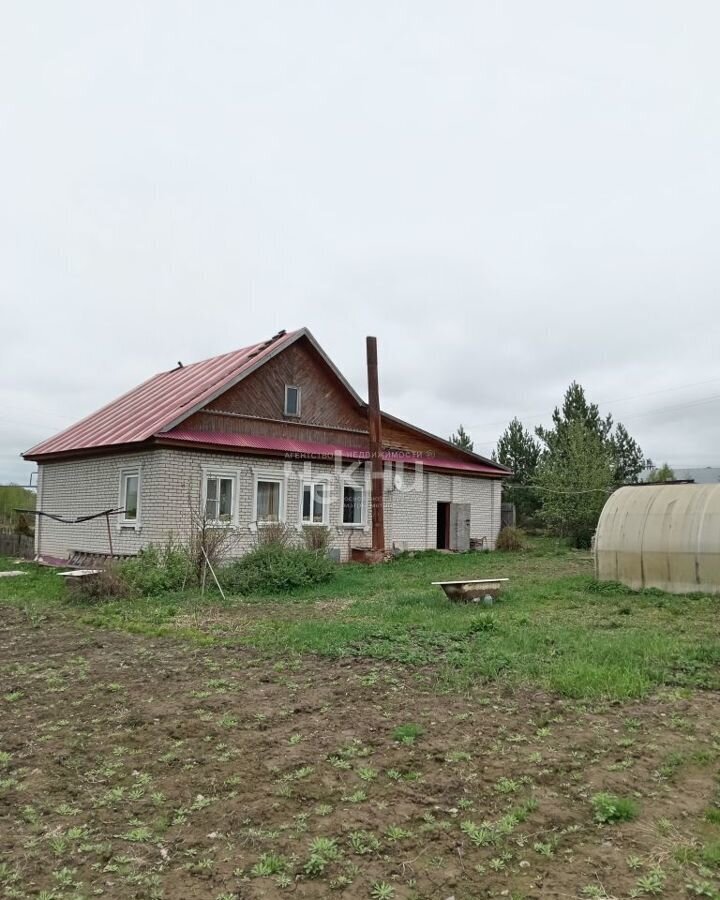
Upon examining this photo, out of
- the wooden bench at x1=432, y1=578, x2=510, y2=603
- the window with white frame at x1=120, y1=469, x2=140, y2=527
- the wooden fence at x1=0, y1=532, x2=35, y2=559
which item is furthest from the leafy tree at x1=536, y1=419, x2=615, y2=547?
the wooden fence at x1=0, y1=532, x2=35, y2=559

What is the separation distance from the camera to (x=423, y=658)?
745 cm

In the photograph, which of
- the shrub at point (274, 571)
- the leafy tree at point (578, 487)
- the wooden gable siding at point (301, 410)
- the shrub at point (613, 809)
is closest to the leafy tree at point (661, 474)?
the leafy tree at point (578, 487)

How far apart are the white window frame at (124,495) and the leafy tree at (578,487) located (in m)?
16.3

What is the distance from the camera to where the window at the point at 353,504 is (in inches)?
848

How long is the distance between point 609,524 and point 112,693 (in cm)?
1015

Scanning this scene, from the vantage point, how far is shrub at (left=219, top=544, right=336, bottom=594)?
13734 mm

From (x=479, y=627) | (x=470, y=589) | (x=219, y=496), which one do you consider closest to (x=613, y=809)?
(x=479, y=627)

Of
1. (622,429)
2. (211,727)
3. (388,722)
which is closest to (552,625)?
(388,722)

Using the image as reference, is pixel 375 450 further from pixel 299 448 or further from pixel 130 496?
pixel 130 496

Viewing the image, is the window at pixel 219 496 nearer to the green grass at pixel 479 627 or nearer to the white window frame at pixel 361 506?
the white window frame at pixel 361 506

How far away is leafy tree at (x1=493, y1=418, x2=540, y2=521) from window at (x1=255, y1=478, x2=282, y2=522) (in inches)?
719

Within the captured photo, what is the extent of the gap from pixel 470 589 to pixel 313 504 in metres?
9.81

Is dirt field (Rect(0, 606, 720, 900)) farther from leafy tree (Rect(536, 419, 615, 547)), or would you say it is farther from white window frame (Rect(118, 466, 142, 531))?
leafy tree (Rect(536, 419, 615, 547))

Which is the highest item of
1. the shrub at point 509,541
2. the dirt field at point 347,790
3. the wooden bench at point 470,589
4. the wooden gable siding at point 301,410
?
the wooden gable siding at point 301,410
